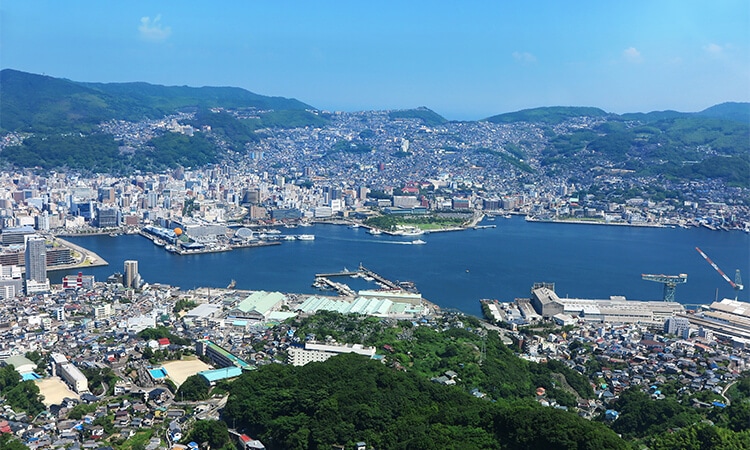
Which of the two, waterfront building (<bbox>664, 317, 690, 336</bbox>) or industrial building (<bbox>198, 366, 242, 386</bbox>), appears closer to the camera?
industrial building (<bbox>198, 366, 242, 386</bbox>)

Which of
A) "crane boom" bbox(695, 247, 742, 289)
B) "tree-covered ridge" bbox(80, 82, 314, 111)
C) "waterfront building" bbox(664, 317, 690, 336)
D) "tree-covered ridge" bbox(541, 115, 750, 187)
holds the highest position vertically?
"tree-covered ridge" bbox(80, 82, 314, 111)

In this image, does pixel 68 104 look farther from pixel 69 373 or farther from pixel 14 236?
pixel 69 373

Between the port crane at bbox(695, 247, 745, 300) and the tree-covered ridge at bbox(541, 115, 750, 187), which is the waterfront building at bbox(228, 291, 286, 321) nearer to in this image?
the port crane at bbox(695, 247, 745, 300)

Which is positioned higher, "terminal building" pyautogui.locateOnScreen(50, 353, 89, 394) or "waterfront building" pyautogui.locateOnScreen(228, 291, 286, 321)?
"waterfront building" pyautogui.locateOnScreen(228, 291, 286, 321)

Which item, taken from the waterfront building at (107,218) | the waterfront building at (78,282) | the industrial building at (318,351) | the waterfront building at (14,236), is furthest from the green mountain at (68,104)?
the industrial building at (318,351)

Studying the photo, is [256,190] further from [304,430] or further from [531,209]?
[304,430]

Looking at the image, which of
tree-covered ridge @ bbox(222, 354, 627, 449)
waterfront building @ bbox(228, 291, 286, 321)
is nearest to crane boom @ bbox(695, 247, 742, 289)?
waterfront building @ bbox(228, 291, 286, 321)

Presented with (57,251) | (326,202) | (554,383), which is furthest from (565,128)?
(554,383)
